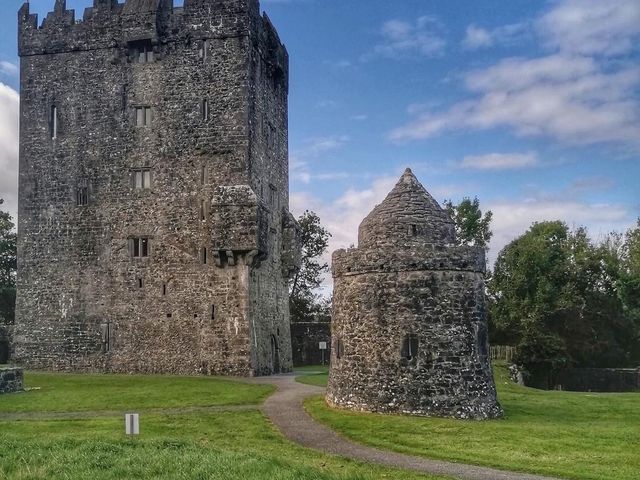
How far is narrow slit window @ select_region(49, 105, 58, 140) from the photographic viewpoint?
118ft

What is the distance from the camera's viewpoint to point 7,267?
52.5m

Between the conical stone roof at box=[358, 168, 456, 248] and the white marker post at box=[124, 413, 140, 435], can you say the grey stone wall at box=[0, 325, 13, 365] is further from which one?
the white marker post at box=[124, 413, 140, 435]

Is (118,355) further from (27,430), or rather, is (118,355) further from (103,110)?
(27,430)

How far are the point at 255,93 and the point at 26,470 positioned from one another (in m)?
25.6

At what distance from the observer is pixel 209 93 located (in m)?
34.2

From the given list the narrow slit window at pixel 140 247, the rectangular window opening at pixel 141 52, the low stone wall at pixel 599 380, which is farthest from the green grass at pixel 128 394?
the low stone wall at pixel 599 380

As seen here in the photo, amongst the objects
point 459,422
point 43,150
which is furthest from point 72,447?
point 43,150

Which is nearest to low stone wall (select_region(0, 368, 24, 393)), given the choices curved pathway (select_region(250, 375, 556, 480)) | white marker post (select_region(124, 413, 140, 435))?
curved pathway (select_region(250, 375, 556, 480))

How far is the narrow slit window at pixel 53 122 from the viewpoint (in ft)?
118

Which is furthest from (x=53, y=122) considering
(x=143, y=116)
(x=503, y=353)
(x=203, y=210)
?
(x=503, y=353)

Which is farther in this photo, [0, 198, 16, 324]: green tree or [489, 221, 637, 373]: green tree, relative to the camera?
[0, 198, 16, 324]: green tree

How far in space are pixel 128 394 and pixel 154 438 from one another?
33.4ft

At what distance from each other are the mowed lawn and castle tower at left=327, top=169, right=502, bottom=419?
10.4 feet

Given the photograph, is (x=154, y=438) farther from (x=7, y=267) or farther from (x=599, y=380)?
(x=7, y=267)
